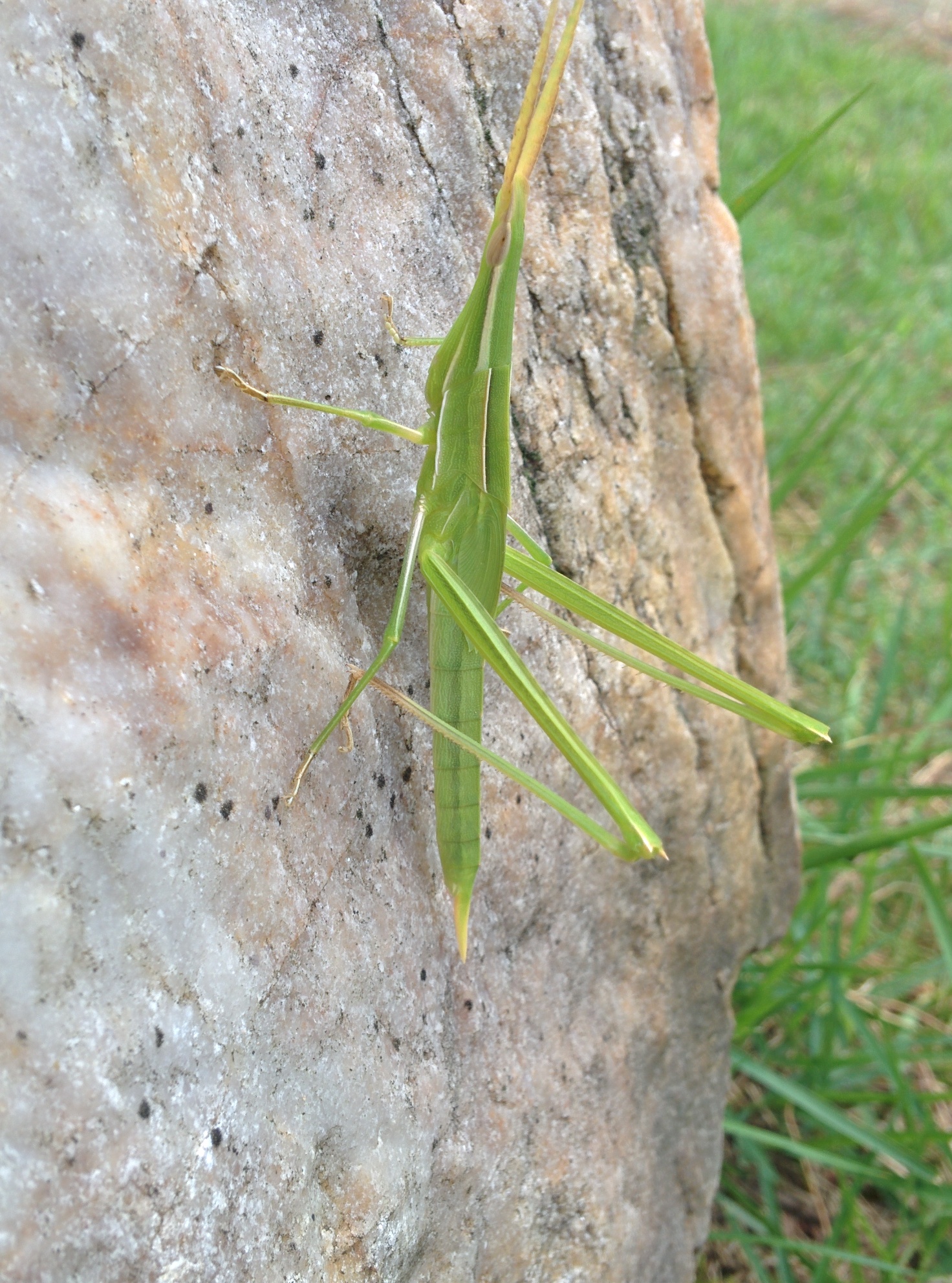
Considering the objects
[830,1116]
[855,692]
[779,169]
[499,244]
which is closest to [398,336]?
[499,244]

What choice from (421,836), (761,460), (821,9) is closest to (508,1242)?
(421,836)

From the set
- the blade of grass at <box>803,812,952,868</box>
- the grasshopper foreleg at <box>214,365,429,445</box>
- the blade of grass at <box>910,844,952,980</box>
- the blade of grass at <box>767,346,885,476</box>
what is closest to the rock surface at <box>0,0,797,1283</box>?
the grasshopper foreleg at <box>214,365,429,445</box>

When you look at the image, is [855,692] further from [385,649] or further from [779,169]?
[385,649]

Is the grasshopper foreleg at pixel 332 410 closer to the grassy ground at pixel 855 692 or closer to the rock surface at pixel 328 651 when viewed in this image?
the rock surface at pixel 328 651

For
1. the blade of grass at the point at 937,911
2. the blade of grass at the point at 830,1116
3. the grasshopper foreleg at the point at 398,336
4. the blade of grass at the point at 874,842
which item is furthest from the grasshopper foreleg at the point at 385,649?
the blade of grass at the point at 830,1116

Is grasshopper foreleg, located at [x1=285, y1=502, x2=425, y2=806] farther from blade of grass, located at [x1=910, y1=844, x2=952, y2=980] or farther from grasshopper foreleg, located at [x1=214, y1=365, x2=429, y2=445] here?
blade of grass, located at [x1=910, y1=844, x2=952, y2=980]

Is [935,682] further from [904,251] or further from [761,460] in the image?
[904,251]
